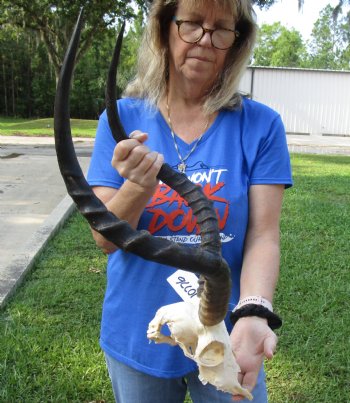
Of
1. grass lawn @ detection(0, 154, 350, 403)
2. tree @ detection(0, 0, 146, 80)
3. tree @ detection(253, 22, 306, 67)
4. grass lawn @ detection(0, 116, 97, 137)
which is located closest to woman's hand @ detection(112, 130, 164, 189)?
grass lawn @ detection(0, 154, 350, 403)

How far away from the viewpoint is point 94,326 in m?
3.92

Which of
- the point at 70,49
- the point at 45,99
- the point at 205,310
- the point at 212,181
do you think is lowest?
the point at 45,99

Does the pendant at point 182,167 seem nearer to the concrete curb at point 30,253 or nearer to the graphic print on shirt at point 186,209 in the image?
the graphic print on shirt at point 186,209

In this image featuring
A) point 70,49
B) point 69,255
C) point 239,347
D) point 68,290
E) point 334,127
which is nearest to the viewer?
point 70,49

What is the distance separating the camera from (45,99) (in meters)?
42.8

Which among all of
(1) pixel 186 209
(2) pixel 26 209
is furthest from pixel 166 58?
(2) pixel 26 209

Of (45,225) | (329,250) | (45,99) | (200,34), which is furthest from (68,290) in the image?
(45,99)

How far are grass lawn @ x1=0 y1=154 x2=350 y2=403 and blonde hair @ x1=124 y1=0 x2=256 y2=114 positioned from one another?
2.08 metres

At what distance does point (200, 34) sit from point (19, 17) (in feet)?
78.1

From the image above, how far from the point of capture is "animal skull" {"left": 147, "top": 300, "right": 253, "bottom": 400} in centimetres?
130

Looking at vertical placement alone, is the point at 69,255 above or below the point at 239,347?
below

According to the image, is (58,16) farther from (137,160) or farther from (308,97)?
(137,160)

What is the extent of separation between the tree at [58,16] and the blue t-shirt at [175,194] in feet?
64.3

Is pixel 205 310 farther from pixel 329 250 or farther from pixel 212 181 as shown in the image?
pixel 329 250
